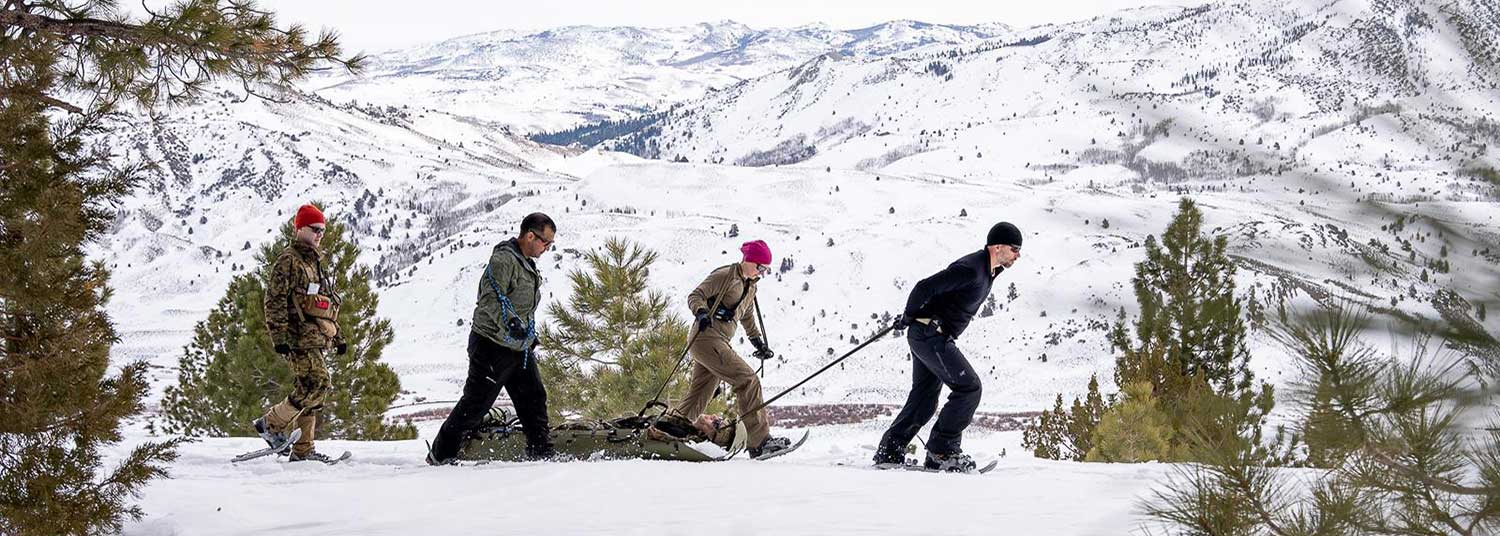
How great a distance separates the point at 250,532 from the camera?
18.3 ft

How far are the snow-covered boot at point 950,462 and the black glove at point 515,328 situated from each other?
125 inches

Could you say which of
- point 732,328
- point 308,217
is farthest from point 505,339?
point 732,328

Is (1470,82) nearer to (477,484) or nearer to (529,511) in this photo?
(529,511)

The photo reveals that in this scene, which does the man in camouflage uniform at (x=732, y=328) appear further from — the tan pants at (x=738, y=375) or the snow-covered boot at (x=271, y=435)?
the snow-covered boot at (x=271, y=435)

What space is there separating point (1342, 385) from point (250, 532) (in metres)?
5.33

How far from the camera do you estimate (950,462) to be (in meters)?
7.70

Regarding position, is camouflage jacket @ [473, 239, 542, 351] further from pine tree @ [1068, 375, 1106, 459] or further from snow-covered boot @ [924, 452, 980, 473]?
pine tree @ [1068, 375, 1106, 459]

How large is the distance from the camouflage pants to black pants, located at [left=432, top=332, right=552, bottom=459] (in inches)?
38.7

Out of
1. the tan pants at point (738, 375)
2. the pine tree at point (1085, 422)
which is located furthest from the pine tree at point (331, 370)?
the pine tree at point (1085, 422)

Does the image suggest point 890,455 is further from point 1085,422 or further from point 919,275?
point 919,275

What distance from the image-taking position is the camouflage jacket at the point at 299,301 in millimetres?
7484

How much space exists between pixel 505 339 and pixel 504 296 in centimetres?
31

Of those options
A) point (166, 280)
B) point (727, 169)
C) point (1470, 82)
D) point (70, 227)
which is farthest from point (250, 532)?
point (166, 280)

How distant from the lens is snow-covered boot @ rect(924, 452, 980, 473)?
25.2ft
